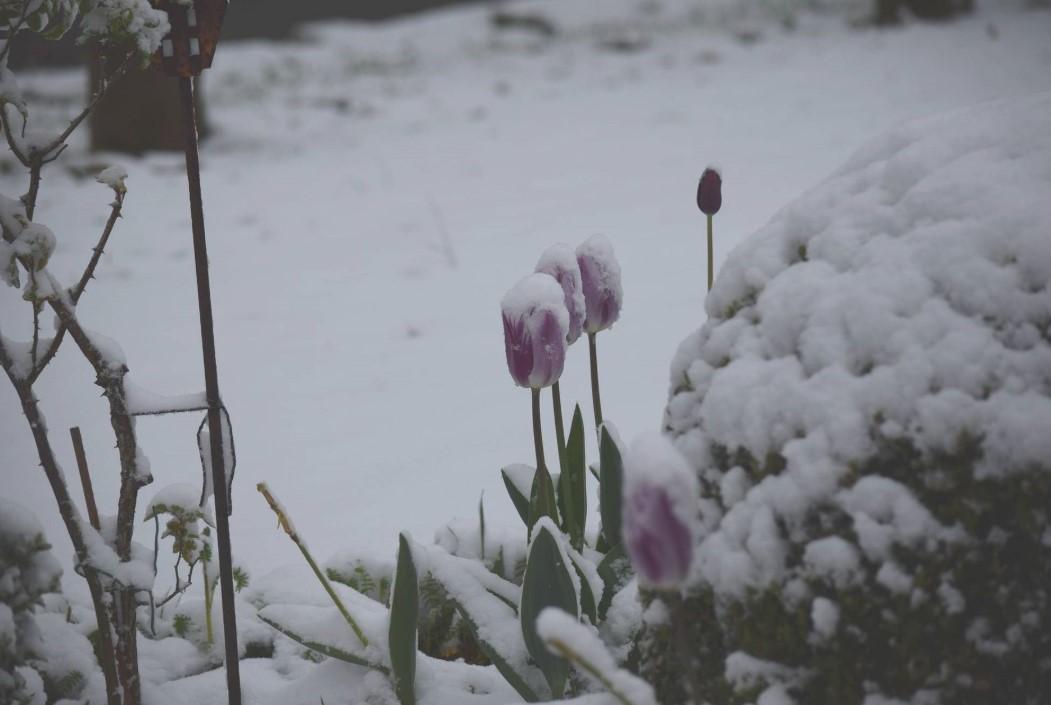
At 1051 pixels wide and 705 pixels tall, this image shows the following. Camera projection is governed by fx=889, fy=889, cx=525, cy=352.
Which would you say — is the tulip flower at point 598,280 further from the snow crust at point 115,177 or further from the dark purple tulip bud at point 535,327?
the snow crust at point 115,177

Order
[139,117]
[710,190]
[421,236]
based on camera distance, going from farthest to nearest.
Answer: [139,117] → [421,236] → [710,190]

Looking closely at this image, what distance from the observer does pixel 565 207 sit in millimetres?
4527

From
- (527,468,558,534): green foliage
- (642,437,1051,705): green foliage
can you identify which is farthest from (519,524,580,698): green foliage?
(642,437,1051,705): green foliage

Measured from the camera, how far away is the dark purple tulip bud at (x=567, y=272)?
126cm

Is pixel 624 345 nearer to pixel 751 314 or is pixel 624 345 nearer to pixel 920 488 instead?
pixel 751 314

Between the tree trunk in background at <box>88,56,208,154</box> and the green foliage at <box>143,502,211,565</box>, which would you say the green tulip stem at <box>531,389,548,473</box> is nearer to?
the green foliage at <box>143,502,211,565</box>

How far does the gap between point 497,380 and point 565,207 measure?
1.90 m

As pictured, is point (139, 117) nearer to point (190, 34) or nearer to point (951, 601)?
point (190, 34)

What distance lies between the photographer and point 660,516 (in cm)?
71

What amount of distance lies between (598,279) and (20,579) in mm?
838

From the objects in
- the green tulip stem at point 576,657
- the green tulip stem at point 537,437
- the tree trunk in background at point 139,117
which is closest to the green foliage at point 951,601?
the green tulip stem at point 576,657

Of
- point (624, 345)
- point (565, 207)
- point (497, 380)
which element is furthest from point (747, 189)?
point (497, 380)

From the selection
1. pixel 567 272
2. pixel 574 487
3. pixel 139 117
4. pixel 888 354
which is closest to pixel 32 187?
pixel 567 272

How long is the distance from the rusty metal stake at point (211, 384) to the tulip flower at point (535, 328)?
0.37 meters
